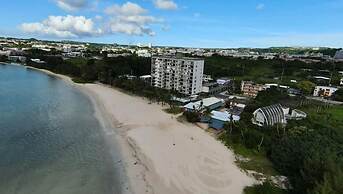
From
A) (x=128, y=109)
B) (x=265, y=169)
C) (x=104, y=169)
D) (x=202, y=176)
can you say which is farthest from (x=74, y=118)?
(x=265, y=169)

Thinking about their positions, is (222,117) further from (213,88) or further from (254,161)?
(213,88)

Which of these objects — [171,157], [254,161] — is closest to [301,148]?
[254,161]

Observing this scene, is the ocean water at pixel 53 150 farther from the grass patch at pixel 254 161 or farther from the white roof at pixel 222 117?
the white roof at pixel 222 117

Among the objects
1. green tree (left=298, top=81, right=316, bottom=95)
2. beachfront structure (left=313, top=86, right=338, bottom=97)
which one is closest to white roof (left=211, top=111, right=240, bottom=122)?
green tree (left=298, top=81, right=316, bottom=95)

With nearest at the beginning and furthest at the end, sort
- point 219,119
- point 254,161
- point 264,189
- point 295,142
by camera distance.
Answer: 1. point 264,189
2. point 295,142
3. point 254,161
4. point 219,119

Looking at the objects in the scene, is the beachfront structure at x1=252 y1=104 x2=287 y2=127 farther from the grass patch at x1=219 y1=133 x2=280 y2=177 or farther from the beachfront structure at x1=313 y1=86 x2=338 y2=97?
the beachfront structure at x1=313 y1=86 x2=338 y2=97

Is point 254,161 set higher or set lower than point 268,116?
lower
